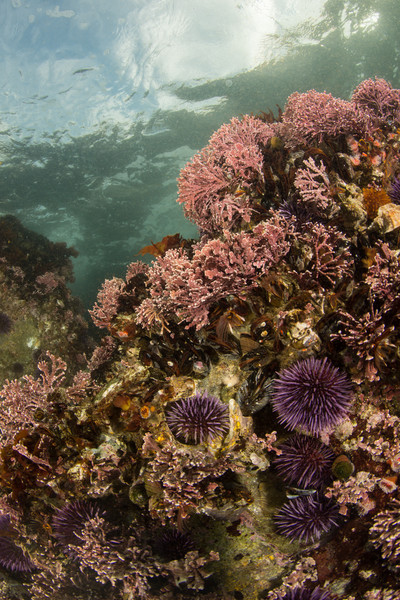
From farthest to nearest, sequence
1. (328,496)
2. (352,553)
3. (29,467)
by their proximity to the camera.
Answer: (29,467)
(352,553)
(328,496)

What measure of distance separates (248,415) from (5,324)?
9642mm

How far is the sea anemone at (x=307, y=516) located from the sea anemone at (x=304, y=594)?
86cm

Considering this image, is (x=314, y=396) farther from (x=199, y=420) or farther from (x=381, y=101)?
(x=381, y=101)

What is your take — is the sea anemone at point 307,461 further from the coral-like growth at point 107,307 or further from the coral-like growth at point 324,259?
the coral-like growth at point 107,307

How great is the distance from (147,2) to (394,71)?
1845 centimetres

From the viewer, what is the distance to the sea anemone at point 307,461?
3043mm

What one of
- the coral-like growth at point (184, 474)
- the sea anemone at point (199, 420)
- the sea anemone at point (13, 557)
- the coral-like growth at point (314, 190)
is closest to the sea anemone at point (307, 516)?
the coral-like growth at point (184, 474)

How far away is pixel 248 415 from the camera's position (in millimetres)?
3393

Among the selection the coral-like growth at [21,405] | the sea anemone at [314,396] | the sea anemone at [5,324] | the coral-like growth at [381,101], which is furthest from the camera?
the sea anemone at [5,324]

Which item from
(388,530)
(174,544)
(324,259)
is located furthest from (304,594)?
(324,259)

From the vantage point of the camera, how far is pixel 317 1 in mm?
17922

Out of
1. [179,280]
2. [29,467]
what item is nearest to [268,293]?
[179,280]

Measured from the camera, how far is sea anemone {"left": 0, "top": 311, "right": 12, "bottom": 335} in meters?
9.84

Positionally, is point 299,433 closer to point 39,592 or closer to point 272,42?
point 39,592
